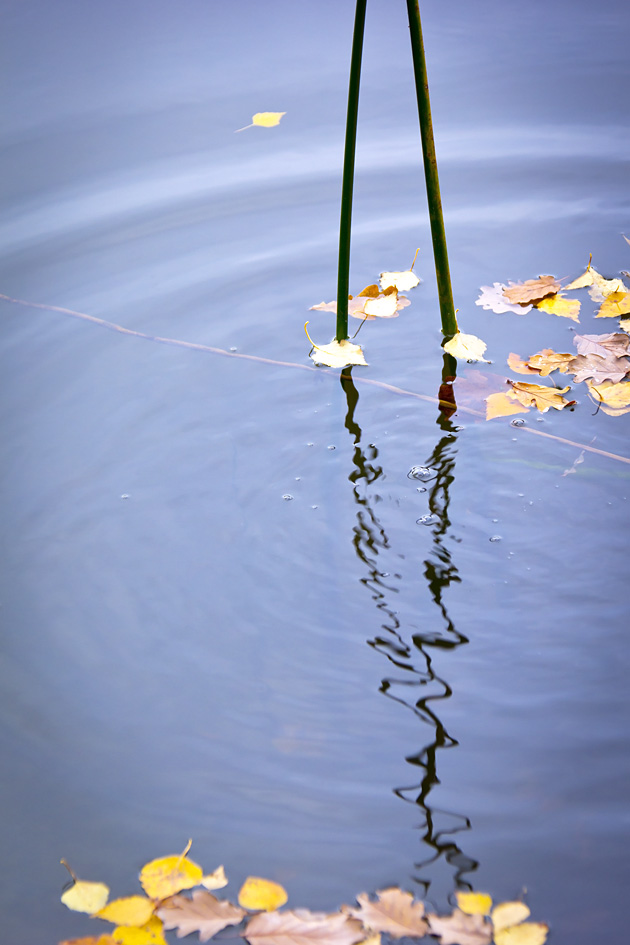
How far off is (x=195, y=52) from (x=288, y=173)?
0.99 m

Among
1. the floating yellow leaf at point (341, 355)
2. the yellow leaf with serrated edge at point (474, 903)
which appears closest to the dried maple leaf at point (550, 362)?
the floating yellow leaf at point (341, 355)

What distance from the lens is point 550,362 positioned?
180cm

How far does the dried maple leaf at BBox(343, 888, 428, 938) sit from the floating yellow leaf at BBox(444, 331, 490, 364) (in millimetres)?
1197

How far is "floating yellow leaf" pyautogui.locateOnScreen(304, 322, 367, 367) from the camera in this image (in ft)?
6.08

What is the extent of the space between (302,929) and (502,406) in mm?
1127

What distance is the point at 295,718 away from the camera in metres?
1.21

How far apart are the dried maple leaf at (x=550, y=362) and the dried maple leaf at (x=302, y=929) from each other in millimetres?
1239

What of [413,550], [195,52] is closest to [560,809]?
[413,550]

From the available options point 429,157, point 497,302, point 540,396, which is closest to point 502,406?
point 540,396

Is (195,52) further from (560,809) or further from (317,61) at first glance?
(560,809)

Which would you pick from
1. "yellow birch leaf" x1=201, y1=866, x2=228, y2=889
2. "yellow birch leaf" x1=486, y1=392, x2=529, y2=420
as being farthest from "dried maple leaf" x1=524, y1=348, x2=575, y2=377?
"yellow birch leaf" x1=201, y1=866, x2=228, y2=889

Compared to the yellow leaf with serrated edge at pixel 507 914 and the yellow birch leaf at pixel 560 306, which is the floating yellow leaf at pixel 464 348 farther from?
the yellow leaf with serrated edge at pixel 507 914

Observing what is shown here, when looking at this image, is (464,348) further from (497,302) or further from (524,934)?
(524,934)

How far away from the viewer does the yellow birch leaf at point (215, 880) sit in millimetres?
1032
